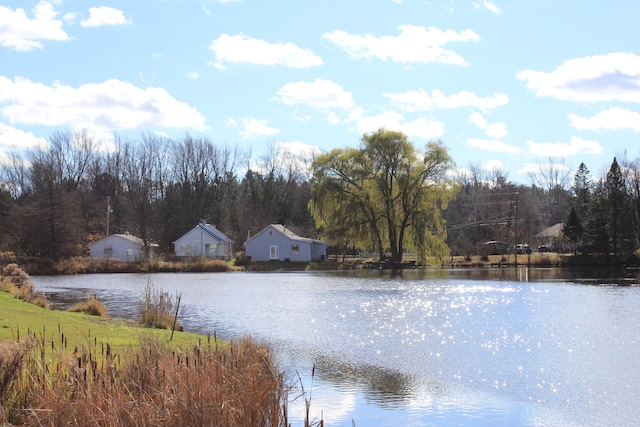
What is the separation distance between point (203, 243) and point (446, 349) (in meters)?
60.3

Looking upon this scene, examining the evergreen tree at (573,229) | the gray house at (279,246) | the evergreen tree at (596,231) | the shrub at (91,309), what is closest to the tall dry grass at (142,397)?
the shrub at (91,309)

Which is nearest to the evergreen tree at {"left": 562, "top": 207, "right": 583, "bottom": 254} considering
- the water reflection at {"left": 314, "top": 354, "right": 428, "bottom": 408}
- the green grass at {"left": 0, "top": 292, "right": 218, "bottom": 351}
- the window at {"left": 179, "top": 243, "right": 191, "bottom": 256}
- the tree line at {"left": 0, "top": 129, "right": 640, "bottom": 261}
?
the tree line at {"left": 0, "top": 129, "right": 640, "bottom": 261}

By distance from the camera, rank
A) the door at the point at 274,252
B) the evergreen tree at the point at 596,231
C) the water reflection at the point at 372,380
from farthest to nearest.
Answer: the door at the point at 274,252, the evergreen tree at the point at 596,231, the water reflection at the point at 372,380

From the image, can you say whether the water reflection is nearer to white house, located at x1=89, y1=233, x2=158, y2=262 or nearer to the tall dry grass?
the tall dry grass

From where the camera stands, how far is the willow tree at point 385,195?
60.7m

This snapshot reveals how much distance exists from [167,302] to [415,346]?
737cm

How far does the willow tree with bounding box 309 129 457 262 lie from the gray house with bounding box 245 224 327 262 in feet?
26.9

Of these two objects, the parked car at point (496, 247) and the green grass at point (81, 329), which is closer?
the green grass at point (81, 329)

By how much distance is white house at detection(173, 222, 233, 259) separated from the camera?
74.8 meters

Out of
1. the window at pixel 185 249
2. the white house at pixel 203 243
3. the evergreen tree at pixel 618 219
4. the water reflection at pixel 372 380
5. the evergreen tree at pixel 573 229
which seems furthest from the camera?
the window at pixel 185 249

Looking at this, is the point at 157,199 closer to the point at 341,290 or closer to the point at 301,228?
the point at 301,228

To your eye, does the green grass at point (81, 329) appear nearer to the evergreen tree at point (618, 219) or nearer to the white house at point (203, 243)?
the white house at point (203, 243)

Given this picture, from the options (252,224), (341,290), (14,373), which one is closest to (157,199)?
(252,224)

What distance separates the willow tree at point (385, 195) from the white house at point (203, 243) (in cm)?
1583
